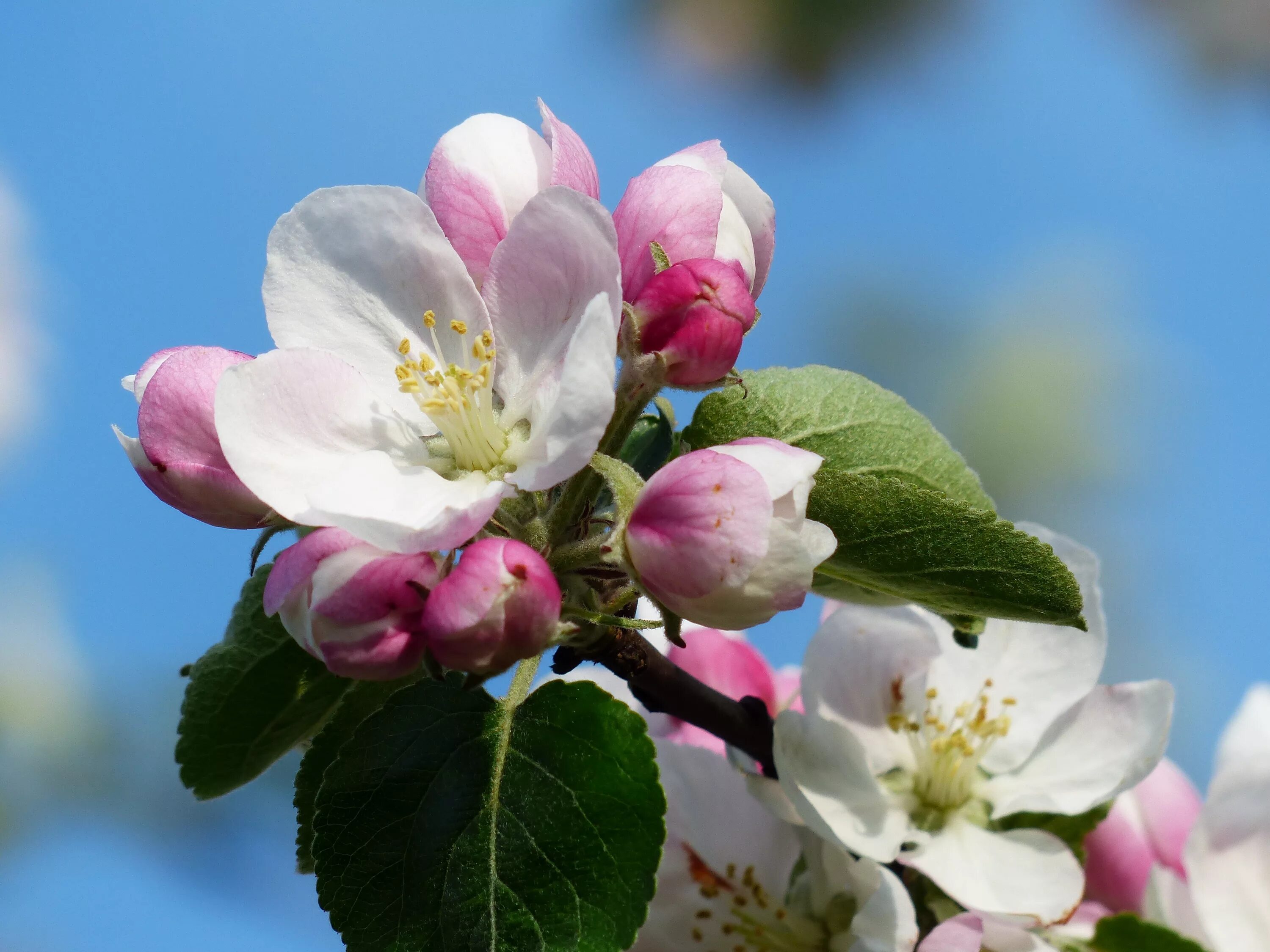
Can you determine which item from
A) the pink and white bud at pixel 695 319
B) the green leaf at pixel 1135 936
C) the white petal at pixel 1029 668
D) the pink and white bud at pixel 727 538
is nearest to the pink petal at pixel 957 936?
the green leaf at pixel 1135 936

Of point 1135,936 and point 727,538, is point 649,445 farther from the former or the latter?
point 1135,936

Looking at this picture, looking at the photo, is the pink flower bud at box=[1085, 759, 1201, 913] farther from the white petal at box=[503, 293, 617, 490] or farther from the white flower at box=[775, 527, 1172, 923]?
the white petal at box=[503, 293, 617, 490]

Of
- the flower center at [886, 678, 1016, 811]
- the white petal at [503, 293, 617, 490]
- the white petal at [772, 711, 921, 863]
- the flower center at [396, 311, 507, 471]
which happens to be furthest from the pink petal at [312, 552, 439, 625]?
the flower center at [886, 678, 1016, 811]

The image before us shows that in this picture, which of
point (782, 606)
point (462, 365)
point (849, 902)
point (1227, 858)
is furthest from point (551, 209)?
point (1227, 858)

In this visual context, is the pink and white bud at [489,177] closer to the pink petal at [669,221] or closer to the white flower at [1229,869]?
the pink petal at [669,221]

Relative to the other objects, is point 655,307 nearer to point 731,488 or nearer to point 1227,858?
point 731,488
